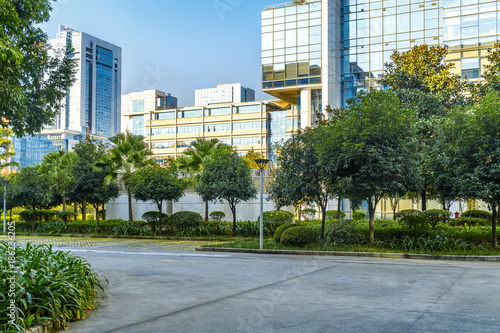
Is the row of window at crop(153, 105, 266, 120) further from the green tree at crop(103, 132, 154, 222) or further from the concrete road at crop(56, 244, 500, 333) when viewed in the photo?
the concrete road at crop(56, 244, 500, 333)

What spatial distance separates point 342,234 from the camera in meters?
20.5

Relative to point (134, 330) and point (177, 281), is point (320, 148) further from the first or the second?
point (134, 330)

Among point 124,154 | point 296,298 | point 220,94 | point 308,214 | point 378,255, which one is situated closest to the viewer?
point 296,298

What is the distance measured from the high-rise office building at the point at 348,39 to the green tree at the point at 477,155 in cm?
3242

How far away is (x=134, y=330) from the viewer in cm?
696

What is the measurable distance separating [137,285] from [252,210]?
23683 mm

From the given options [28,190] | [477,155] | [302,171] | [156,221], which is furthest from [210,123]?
[477,155]

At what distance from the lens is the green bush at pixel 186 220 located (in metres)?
31.5

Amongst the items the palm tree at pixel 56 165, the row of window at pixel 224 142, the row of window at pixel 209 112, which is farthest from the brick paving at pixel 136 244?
the row of window at pixel 209 112

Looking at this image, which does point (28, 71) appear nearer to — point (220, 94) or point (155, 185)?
point (155, 185)

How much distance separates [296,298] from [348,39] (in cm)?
4994

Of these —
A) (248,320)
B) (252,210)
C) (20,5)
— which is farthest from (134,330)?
(252,210)

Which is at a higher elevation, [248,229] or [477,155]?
[477,155]

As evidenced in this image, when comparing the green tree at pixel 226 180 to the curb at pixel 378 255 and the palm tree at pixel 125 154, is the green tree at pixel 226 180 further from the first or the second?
the curb at pixel 378 255
